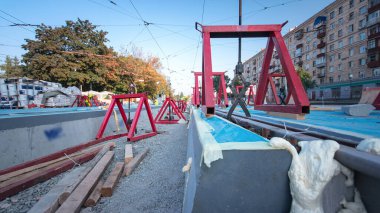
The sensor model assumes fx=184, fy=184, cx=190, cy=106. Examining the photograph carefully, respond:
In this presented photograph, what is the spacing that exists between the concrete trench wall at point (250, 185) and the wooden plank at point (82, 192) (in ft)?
4.93

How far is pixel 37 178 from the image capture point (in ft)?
8.70

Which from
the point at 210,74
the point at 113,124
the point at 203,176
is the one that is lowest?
the point at 113,124

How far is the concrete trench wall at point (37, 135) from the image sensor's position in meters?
3.17

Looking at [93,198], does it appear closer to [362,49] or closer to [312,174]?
[312,174]

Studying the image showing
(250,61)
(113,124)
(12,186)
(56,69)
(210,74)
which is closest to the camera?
(12,186)

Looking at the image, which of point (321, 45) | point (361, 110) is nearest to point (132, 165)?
point (361, 110)

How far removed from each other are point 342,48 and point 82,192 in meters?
47.5

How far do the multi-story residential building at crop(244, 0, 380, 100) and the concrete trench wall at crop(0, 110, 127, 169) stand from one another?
2569 centimetres

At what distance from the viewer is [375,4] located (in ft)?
94.2

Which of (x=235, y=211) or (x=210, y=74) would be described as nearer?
(x=235, y=211)

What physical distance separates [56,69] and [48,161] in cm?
2713

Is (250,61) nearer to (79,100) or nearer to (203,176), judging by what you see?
(79,100)

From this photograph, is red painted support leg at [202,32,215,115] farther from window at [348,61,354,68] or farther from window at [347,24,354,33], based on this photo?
window at [347,24,354,33]

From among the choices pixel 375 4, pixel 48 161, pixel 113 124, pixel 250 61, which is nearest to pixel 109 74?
pixel 113 124
